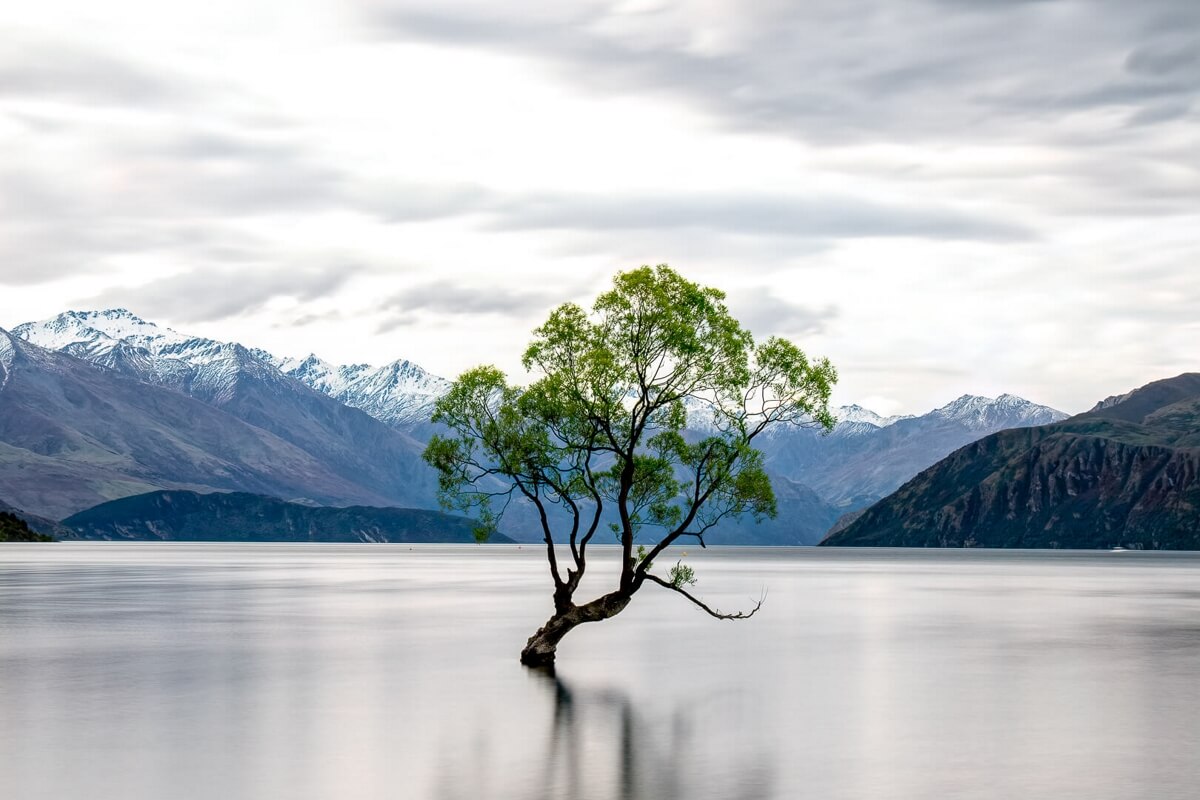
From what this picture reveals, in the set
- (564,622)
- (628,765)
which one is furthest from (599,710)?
(564,622)

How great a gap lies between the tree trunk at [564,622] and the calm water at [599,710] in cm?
184

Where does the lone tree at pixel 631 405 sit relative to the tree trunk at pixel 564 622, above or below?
above

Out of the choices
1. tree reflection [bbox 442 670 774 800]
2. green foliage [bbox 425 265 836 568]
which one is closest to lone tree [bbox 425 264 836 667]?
green foliage [bbox 425 265 836 568]

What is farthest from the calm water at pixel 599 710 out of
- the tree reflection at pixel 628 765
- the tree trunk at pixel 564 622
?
the tree trunk at pixel 564 622

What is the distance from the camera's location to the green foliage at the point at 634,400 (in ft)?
232

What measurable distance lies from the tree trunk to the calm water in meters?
1.84

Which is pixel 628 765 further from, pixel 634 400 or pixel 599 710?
pixel 634 400

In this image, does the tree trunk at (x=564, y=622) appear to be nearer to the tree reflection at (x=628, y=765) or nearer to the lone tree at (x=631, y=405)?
the lone tree at (x=631, y=405)

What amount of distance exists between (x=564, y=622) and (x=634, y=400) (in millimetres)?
13608

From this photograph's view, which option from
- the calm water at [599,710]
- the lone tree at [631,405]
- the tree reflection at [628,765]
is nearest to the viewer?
the tree reflection at [628,765]

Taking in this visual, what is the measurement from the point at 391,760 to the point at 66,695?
2582cm

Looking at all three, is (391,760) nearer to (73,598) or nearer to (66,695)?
(66,695)

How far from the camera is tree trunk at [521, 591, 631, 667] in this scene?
71.8m

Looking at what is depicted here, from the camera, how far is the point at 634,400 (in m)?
72.2
